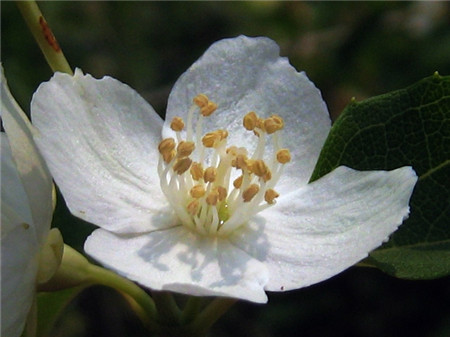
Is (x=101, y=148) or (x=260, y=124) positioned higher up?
(x=101, y=148)

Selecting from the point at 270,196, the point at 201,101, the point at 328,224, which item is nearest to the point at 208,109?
the point at 201,101

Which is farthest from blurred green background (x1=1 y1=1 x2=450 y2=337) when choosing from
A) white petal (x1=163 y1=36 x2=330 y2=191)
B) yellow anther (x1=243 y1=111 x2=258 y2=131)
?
yellow anther (x1=243 y1=111 x2=258 y2=131)

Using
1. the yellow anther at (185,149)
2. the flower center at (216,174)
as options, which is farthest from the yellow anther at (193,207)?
the yellow anther at (185,149)

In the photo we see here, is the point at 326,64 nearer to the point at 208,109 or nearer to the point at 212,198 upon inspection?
the point at 208,109

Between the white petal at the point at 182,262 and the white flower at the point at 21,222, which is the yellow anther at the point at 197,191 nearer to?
the white petal at the point at 182,262

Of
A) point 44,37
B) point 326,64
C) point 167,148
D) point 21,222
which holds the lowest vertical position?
point 326,64

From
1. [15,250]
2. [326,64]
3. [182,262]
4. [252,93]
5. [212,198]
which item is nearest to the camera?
[15,250]
